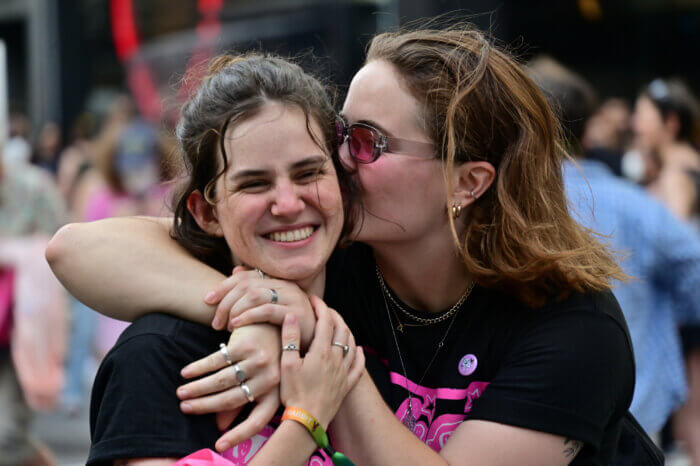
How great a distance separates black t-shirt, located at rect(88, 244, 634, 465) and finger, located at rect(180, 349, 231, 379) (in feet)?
0.12

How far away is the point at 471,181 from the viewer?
2.40 meters

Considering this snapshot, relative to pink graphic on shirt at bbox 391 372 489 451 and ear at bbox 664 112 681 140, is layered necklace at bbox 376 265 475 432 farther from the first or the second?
ear at bbox 664 112 681 140

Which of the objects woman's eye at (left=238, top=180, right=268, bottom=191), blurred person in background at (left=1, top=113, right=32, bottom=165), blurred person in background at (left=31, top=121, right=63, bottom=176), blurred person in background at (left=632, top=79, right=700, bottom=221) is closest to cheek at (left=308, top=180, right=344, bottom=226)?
woman's eye at (left=238, top=180, right=268, bottom=191)

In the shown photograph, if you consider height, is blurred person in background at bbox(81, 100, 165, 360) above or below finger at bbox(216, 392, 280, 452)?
below

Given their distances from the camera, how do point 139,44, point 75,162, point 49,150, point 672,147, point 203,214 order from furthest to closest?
point 139,44
point 49,150
point 75,162
point 672,147
point 203,214

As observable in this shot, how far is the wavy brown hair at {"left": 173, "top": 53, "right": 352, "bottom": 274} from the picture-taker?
6.79 feet

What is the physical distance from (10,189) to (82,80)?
34.1ft

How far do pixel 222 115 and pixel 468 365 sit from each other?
0.87 meters

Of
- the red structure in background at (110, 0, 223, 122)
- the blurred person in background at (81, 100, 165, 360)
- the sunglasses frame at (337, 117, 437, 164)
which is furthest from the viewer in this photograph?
the red structure in background at (110, 0, 223, 122)

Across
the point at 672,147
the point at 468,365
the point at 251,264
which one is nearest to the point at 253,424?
the point at 251,264

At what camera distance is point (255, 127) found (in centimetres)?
203

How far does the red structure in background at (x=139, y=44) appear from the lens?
9727mm

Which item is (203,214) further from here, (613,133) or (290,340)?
(613,133)

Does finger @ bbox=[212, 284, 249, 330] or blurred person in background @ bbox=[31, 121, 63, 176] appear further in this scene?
blurred person in background @ bbox=[31, 121, 63, 176]
